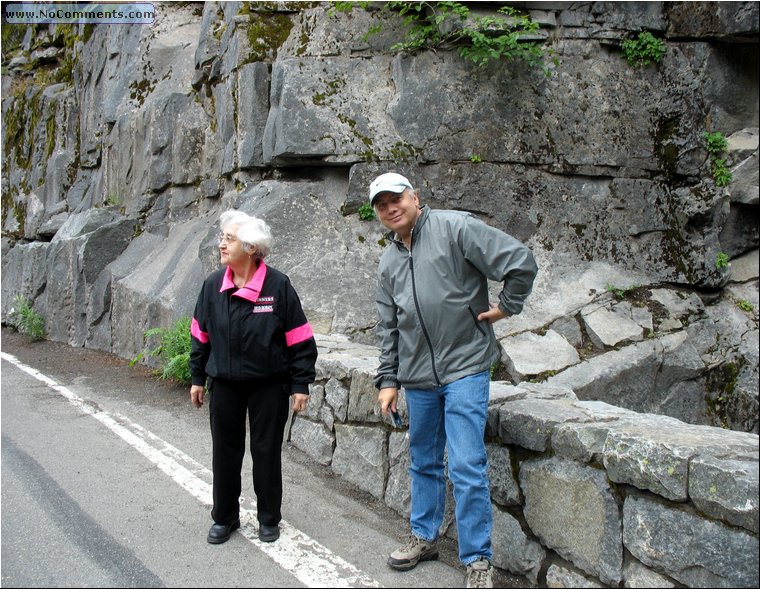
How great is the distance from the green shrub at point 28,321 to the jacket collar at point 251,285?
10.6 m

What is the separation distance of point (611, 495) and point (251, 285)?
7.33 ft

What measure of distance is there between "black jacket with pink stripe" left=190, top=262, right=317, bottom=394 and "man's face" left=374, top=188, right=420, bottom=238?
0.78 meters

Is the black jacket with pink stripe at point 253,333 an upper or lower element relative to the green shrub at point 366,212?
lower

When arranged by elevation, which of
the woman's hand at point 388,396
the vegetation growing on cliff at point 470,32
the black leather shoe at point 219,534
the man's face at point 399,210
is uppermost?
the vegetation growing on cliff at point 470,32

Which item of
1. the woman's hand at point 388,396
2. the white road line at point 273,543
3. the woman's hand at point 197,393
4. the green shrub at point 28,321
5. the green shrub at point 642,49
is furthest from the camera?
the green shrub at point 28,321

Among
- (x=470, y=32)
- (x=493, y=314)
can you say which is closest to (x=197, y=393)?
(x=493, y=314)

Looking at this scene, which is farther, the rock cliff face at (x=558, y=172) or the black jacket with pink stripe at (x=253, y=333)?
the rock cliff face at (x=558, y=172)

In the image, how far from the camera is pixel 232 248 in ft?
12.8

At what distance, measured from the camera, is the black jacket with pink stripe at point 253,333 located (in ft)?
12.6

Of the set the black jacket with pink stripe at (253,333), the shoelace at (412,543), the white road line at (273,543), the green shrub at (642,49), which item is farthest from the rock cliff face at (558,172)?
the shoelace at (412,543)

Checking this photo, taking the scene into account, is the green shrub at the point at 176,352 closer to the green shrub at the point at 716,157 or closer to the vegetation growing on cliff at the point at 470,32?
the vegetation growing on cliff at the point at 470,32

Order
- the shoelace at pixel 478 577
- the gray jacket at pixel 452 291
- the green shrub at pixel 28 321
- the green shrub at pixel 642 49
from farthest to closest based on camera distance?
1. the green shrub at pixel 28 321
2. the green shrub at pixel 642 49
3. the gray jacket at pixel 452 291
4. the shoelace at pixel 478 577

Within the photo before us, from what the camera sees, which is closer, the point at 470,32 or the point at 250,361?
the point at 250,361

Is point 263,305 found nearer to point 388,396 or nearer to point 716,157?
point 388,396
